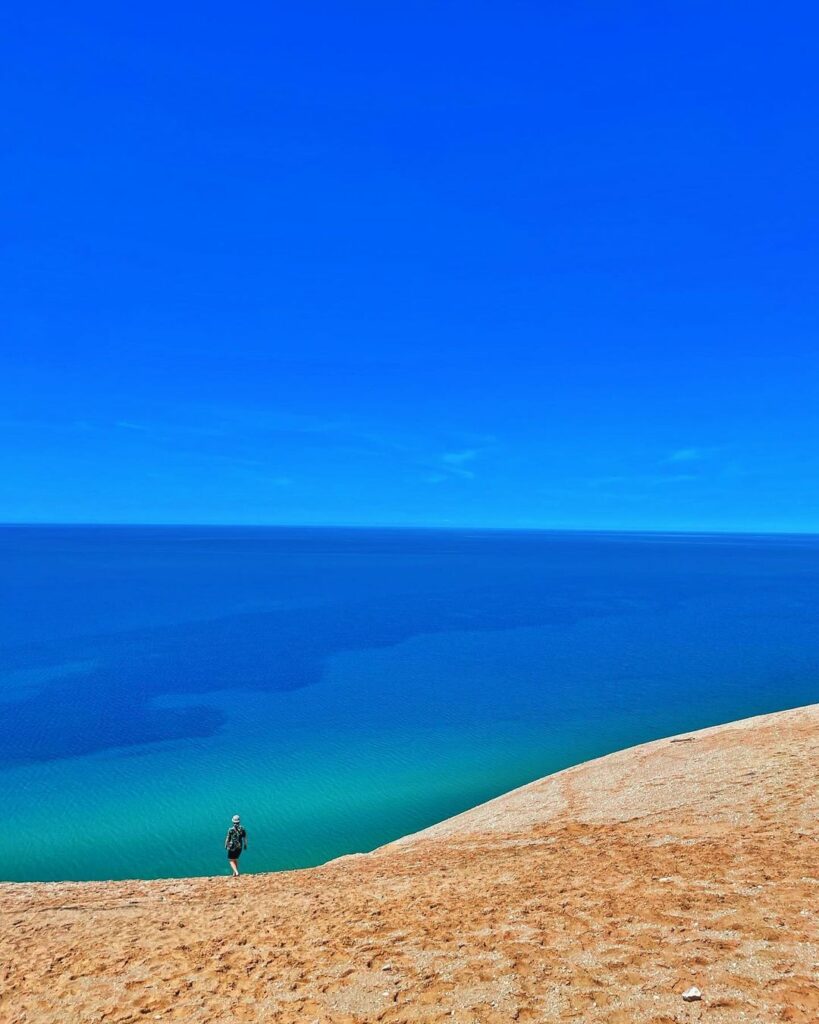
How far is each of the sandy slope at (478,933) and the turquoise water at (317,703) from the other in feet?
28.2

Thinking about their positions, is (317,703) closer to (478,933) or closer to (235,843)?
(235,843)

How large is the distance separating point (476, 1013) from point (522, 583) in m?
115

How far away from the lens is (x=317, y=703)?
1651 inches

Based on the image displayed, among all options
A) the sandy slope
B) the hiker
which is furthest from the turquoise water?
the sandy slope

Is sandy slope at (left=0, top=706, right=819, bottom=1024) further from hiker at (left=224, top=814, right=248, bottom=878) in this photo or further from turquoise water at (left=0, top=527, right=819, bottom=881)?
turquoise water at (left=0, top=527, right=819, bottom=881)

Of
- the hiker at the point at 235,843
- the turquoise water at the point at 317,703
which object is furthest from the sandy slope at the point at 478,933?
the turquoise water at the point at 317,703

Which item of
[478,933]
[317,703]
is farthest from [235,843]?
[317,703]

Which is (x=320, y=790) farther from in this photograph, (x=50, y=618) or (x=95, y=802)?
(x=50, y=618)

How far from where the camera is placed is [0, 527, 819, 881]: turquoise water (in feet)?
80.2

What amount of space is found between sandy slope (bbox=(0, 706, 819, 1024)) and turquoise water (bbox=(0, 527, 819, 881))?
858 centimetres

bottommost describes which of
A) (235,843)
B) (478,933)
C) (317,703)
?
(317,703)

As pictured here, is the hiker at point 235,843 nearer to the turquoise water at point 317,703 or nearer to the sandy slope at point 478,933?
the sandy slope at point 478,933

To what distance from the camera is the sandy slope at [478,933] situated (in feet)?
28.2

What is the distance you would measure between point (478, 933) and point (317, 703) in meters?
33.0
